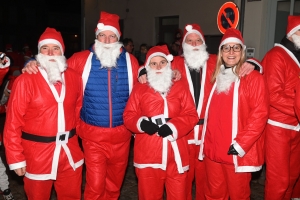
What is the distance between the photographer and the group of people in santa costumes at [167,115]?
3.19 metres

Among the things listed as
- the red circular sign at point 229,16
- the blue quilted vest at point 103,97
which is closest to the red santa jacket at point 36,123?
the blue quilted vest at point 103,97

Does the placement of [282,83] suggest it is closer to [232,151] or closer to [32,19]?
[232,151]

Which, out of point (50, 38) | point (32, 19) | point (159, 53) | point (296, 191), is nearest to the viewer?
point (50, 38)

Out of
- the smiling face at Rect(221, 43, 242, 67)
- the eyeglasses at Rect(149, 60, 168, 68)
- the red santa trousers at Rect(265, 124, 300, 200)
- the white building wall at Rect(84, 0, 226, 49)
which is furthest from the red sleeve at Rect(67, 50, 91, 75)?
the white building wall at Rect(84, 0, 226, 49)

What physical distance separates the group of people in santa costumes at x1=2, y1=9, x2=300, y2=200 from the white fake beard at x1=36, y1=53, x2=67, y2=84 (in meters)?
0.08

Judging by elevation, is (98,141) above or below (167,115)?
below

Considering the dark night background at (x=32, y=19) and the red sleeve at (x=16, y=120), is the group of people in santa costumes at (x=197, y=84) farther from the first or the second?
the dark night background at (x=32, y=19)

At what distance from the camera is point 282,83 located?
12.0 feet

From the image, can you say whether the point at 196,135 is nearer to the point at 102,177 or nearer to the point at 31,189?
the point at 102,177

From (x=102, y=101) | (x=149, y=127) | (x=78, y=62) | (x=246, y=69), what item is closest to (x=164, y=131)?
(x=149, y=127)

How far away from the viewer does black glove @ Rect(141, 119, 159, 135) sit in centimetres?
318

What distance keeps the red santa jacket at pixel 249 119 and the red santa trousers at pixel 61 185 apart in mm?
1668

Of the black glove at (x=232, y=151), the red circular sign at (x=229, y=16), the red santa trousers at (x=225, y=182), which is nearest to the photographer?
the black glove at (x=232, y=151)

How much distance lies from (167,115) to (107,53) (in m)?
1.01
